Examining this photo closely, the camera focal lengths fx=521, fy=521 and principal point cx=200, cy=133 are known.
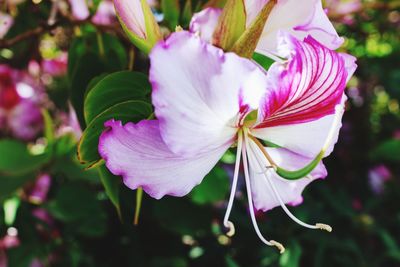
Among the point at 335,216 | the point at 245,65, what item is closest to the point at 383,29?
the point at 335,216

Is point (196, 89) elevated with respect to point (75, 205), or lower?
elevated

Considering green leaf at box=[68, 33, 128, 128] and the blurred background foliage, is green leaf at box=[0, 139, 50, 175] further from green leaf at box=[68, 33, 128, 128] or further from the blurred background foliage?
green leaf at box=[68, 33, 128, 128]

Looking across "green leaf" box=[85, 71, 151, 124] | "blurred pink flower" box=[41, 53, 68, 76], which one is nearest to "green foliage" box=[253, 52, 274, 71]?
"green leaf" box=[85, 71, 151, 124]

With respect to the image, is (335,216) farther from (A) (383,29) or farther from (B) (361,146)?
(A) (383,29)

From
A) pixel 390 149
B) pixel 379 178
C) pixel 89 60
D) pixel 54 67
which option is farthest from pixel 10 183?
pixel 379 178

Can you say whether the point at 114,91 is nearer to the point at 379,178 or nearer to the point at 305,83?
the point at 305,83
